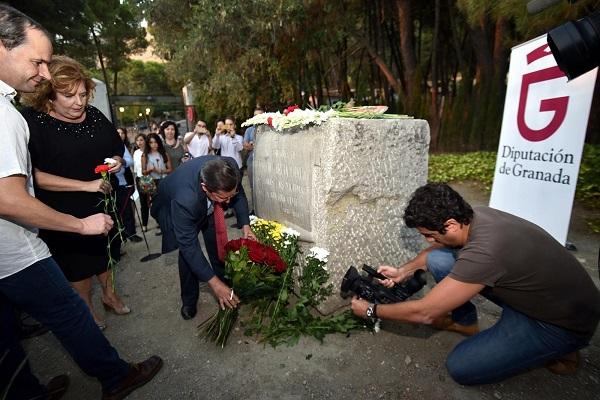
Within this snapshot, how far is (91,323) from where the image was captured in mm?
1675

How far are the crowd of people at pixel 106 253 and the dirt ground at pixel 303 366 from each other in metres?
0.12

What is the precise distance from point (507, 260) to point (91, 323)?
2037mm

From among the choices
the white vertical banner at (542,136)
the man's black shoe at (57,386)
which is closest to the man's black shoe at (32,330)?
the man's black shoe at (57,386)

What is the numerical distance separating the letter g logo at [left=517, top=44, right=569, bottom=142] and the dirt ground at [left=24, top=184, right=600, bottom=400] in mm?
1587

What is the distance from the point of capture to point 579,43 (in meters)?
1.86

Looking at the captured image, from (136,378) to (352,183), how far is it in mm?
1800

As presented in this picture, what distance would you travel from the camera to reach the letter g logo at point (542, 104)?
288 cm

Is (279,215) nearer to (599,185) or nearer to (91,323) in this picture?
(91,323)

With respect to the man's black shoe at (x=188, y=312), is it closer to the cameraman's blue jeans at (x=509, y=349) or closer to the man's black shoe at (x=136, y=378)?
the man's black shoe at (x=136, y=378)

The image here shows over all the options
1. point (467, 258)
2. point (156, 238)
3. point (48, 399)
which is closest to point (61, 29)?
point (156, 238)

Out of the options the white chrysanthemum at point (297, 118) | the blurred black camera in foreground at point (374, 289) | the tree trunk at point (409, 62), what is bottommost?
the blurred black camera in foreground at point (374, 289)

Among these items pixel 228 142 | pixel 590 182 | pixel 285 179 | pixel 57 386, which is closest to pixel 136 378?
pixel 57 386

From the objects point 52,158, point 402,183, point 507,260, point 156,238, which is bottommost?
point 156,238

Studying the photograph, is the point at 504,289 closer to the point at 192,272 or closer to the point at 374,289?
the point at 374,289
